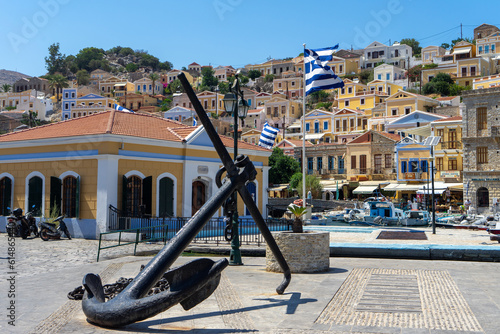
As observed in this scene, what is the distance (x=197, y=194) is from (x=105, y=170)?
490 cm

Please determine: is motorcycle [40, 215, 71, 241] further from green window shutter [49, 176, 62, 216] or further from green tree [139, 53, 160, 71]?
green tree [139, 53, 160, 71]

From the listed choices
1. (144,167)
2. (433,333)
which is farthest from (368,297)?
(144,167)

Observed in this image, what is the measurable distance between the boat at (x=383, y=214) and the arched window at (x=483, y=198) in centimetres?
1440

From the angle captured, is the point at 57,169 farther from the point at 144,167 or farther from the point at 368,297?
the point at 368,297

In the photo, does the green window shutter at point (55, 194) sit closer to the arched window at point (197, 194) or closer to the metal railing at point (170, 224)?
the metal railing at point (170, 224)

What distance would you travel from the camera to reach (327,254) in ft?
38.2

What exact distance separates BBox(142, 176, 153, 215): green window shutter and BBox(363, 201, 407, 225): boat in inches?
623

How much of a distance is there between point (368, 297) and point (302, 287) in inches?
54.1

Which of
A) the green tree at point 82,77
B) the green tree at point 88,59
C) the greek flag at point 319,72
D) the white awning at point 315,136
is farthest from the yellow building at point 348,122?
the green tree at point 88,59

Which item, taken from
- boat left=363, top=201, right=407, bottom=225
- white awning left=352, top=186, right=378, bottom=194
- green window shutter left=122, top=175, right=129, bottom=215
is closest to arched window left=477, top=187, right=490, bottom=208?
white awning left=352, top=186, right=378, bottom=194

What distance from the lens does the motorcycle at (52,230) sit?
19.5 m

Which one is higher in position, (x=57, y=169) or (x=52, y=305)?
(x=57, y=169)

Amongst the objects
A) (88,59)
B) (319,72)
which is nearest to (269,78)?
(88,59)

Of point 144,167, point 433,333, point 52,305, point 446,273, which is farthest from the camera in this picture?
point 144,167
